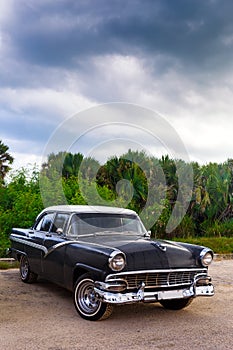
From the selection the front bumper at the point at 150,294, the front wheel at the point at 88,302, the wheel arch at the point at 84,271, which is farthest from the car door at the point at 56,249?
the front bumper at the point at 150,294

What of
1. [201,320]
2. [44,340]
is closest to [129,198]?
[201,320]

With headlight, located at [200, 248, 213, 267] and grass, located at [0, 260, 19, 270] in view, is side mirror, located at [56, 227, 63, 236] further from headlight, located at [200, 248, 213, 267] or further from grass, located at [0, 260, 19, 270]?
grass, located at [0, 260, 19, 270]

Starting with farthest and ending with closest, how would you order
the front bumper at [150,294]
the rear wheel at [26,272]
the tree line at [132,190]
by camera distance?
the tree line at [132,190] → the rear wheel at [26,272] → the front bumper at [150,294]

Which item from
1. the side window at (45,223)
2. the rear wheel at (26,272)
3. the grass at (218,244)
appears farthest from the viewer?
the grass at (218,244)

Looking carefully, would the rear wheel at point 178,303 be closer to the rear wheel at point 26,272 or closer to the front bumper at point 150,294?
the front bumper at point 150,294

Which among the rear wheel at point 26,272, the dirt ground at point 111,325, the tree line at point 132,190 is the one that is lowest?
the dirt ground at point 111,325

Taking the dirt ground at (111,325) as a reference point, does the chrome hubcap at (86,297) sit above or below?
above

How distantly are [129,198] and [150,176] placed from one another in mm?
2126

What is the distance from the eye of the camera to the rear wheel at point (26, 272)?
25.2 ft

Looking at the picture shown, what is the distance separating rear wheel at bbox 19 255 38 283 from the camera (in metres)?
7.70

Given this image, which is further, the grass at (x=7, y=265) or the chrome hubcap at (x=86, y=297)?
the grass at (x=7, y=265)

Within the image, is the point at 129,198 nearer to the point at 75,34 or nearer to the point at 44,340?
the point at 75,34

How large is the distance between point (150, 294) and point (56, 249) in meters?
1.83

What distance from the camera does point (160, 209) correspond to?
16609 millimetres
